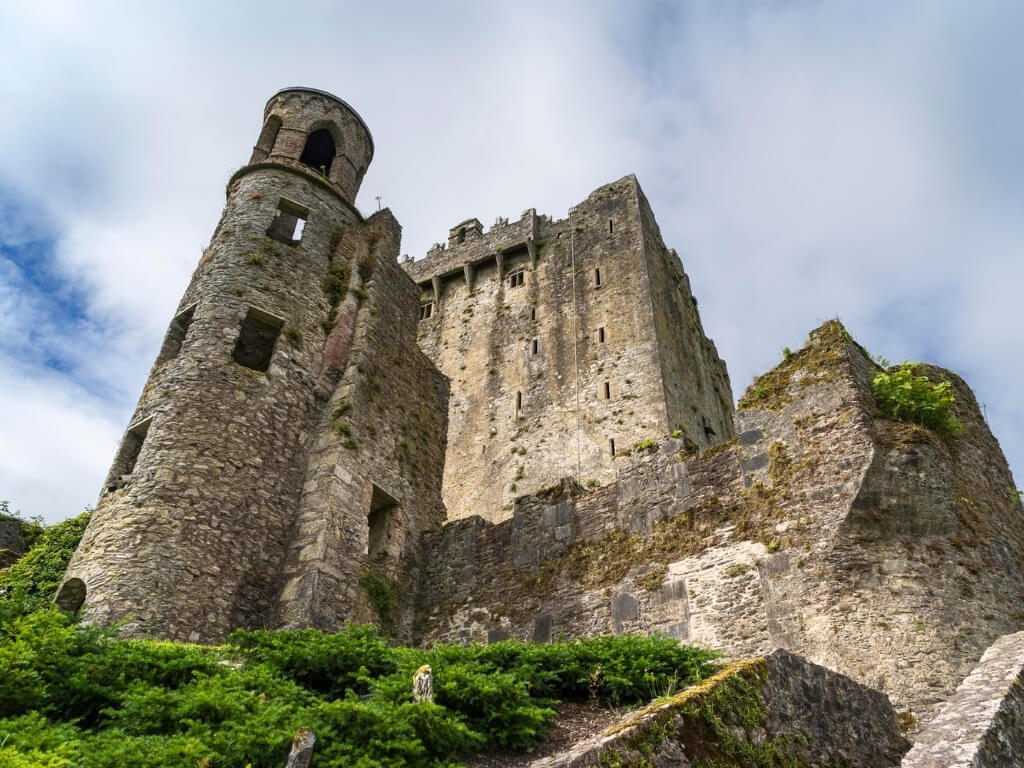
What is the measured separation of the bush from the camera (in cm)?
977

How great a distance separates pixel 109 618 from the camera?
9234 millimetres

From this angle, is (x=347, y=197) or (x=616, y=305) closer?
(x=347, y=197)

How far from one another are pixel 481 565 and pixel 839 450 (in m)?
5.58

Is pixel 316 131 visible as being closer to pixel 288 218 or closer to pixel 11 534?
pixel 288 218

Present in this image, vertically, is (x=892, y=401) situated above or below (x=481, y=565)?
above

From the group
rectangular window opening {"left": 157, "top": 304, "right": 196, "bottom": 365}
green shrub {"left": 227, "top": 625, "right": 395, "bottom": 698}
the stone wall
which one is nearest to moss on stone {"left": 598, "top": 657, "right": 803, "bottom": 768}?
green shrub {"left": 227, "top": 625, "right": 395, "bottom": 698}

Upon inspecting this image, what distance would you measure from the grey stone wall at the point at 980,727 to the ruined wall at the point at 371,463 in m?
7.24

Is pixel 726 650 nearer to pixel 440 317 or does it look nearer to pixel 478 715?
pixel 478 715

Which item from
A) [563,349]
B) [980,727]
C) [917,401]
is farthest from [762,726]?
[563,349]

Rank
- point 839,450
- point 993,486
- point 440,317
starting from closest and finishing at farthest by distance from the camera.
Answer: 1. point 839,450
2. point 993,486
3. point 440,317

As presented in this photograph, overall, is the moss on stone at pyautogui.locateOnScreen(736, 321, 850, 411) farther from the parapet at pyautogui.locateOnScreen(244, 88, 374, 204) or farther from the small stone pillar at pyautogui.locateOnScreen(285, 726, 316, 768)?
the parapet at pyautogui.locateOnScreen(244, 88, 374, 204)

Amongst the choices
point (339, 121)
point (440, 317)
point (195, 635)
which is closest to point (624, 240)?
point (440, 317)

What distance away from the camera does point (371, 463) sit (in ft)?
42.1

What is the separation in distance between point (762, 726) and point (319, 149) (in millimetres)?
17128
